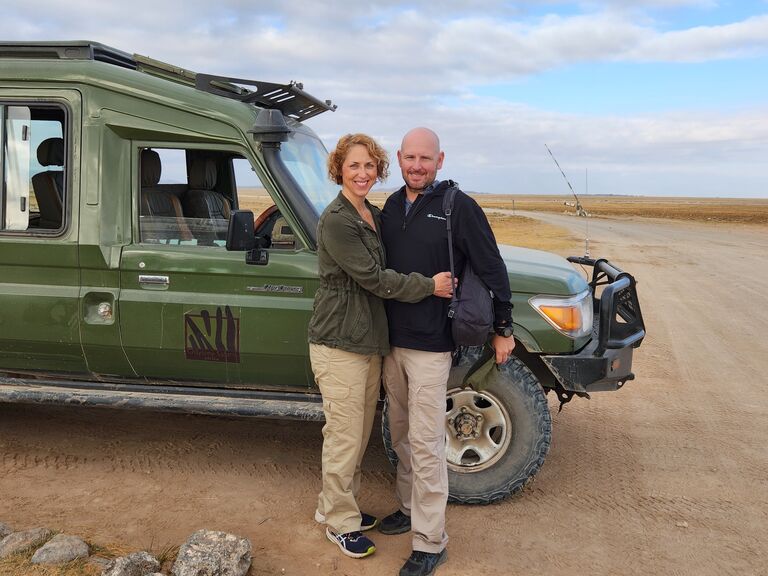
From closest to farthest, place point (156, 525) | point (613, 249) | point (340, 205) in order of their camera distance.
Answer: point (340, 205)
point (156, 525)
point (613, 249)

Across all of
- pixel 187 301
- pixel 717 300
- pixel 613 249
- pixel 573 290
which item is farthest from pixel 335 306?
pixel 613 249

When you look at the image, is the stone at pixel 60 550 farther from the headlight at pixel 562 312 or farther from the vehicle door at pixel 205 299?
the headlight at pixel 562 312

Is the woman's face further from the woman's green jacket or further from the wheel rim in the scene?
the wheel rim

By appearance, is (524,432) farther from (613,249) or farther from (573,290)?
(613,249)

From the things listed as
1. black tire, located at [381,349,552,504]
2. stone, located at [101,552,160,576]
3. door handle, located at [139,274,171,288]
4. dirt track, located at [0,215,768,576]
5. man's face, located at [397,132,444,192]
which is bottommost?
dirt track, located at [0,215,768,576]

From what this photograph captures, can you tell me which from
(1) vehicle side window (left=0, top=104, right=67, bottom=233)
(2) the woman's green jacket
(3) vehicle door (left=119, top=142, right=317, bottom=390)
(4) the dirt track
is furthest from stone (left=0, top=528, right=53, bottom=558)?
(1) vehicle side window (left=0, top=104, right=67, bottom=233)

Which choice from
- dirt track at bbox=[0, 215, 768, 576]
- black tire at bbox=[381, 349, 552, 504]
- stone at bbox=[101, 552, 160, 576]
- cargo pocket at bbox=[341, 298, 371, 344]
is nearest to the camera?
stone at bbox=[101, 552, 160, 576]

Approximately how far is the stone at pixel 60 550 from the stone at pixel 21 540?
0.28ft

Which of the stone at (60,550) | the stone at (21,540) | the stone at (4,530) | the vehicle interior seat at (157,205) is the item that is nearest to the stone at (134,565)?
the stone at (60,550)

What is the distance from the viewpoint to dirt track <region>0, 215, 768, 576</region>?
3578 millimetres

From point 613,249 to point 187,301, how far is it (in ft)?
61.5

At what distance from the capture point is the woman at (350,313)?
10.5ft

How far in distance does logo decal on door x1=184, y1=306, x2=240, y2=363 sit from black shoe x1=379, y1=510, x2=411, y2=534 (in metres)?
1.24

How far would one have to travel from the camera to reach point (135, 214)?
13.7ft
